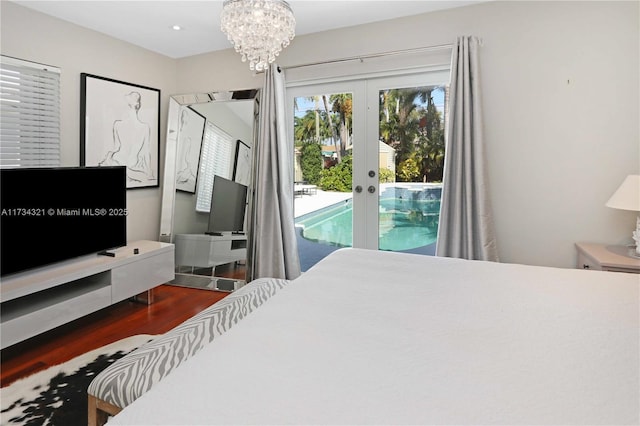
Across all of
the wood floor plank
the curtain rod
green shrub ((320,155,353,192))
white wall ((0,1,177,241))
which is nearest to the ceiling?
white wall ((0,1,177,241))

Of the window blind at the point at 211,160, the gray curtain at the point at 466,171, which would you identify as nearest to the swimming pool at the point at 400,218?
the gray curtain at the point at 466,171

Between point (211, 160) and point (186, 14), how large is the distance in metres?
1.32

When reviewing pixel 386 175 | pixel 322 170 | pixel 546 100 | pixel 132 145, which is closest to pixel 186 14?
pixel 132 145

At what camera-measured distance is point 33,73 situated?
2.83 meters

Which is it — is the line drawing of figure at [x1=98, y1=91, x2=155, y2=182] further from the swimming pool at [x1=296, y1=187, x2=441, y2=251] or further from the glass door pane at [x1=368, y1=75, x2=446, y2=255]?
the glass door pane at [x1=368, y1=75, x2=446, y2=255]

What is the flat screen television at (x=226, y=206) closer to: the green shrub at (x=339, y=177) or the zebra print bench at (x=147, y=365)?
the green shrub at (x=339, y=177)

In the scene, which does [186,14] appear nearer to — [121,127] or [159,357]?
[121,127]

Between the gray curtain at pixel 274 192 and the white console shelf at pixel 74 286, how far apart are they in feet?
2.89

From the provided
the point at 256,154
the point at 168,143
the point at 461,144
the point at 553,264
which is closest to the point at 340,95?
the point at 256,154

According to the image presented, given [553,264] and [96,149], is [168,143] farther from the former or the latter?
[553,264]

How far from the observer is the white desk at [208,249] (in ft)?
12.0

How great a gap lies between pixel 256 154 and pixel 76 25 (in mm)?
1829

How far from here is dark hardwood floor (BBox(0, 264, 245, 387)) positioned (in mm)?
2238

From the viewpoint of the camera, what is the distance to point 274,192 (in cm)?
341
